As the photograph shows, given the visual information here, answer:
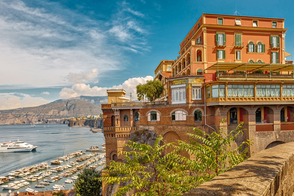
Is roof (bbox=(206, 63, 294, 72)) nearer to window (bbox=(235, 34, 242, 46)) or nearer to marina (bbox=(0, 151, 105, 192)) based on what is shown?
window (bbox=(235, 34, 242, 46))

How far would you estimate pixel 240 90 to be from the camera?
2878 centimetres

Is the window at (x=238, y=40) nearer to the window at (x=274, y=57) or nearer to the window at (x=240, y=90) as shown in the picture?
the window at (x=274, y=57)

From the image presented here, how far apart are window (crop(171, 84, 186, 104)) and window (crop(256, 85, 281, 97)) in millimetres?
8734

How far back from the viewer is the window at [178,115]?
31.2 metres

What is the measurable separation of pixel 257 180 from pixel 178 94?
2494 cm

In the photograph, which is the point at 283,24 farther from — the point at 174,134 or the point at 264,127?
the point at 174,134

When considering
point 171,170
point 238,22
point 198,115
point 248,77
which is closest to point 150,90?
point 198,115

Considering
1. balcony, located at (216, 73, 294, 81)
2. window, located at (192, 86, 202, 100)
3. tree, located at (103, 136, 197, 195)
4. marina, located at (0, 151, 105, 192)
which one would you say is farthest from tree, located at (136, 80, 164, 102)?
tree, located at (103, 136, 197, 195)

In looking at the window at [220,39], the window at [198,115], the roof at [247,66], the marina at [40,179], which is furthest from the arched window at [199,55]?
the marina at [40,179]

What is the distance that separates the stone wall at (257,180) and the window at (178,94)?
21.1 meters

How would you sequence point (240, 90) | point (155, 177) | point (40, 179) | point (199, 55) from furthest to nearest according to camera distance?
point (40, 179), point (199, 55), point (240, 90), point (155, 177)

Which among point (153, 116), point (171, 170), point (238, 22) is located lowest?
point (171, 170)

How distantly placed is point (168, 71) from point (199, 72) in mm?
18691

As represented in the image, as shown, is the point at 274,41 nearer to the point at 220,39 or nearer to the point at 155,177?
the point at 220,39
